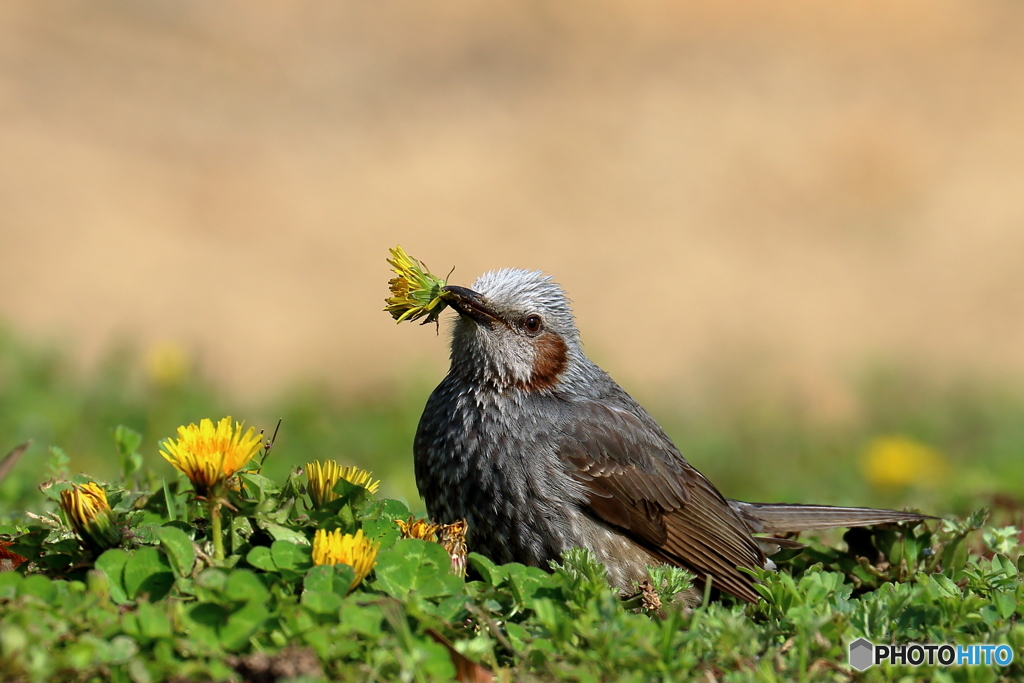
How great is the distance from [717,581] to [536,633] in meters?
1.41

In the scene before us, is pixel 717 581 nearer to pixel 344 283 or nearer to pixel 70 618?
pixel 70 618

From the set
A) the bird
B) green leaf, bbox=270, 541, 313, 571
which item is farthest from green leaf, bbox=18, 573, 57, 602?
the bird

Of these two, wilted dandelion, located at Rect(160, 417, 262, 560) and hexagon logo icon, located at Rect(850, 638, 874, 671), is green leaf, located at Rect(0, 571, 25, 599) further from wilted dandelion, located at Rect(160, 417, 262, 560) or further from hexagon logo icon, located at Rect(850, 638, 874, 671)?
hexagon logo icon, located at Rect(850, 638, 874, 671)

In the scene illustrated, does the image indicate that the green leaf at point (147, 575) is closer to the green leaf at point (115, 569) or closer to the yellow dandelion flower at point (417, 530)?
the green leaf at point (115, 569)

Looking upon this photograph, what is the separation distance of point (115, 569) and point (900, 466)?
238 inches

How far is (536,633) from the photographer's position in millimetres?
3291

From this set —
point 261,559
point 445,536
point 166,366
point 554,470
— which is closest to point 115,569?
point 261,559

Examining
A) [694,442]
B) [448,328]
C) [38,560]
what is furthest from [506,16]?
[38,560]

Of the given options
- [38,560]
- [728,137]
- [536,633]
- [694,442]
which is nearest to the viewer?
[536,633]

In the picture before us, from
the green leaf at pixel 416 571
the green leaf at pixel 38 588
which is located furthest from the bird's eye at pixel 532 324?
the green leaf at pixel 38 588

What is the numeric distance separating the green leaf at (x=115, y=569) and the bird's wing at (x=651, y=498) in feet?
6.29

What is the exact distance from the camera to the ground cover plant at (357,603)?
9.36ft

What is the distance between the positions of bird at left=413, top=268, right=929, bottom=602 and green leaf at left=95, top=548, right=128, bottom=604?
5.25 feet

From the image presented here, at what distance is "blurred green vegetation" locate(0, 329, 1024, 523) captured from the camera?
711 centimetres
